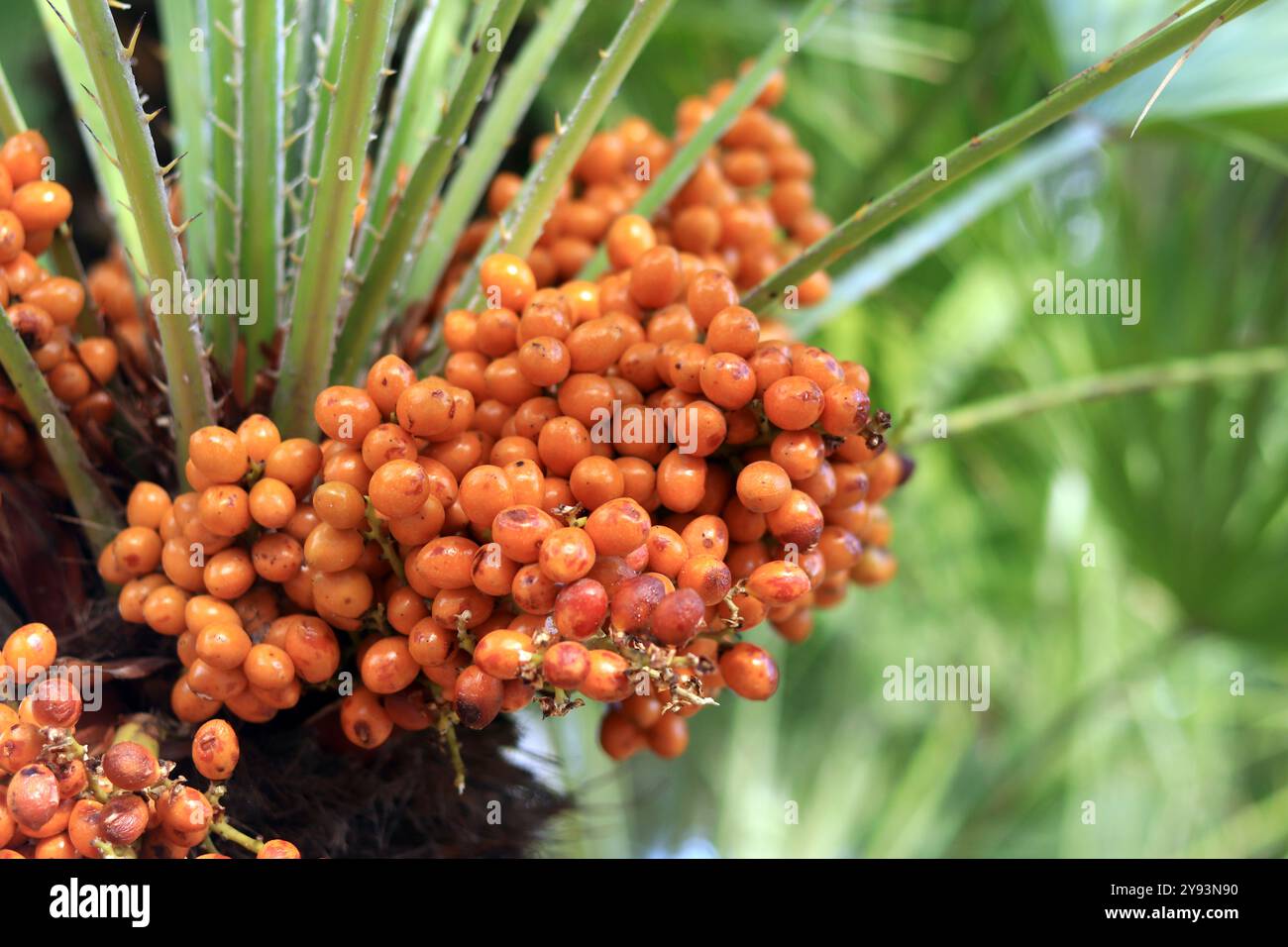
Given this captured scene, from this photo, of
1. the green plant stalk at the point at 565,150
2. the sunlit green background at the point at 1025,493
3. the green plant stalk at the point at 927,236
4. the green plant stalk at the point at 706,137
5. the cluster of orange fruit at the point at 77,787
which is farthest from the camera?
the sunlit green background at the point at 1025,493

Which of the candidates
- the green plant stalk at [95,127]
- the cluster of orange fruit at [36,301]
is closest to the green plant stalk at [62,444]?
the cluster of orange fruit at [36,301]

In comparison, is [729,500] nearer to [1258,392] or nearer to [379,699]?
[379,699]

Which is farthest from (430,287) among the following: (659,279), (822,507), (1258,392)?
(1258,392)

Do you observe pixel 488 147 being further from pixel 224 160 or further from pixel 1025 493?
pixel 1025 493

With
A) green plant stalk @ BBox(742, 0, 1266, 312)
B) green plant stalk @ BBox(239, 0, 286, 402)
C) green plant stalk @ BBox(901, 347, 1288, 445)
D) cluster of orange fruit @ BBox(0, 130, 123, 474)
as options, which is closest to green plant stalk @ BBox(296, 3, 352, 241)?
green plant stalk @ BBox(239, 0, 286, 402)

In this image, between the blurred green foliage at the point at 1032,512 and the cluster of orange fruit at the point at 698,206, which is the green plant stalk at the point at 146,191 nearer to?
the cluster of orange fruit at the point at 698,206

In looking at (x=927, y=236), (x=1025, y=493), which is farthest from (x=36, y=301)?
(x=1025, y=493)
